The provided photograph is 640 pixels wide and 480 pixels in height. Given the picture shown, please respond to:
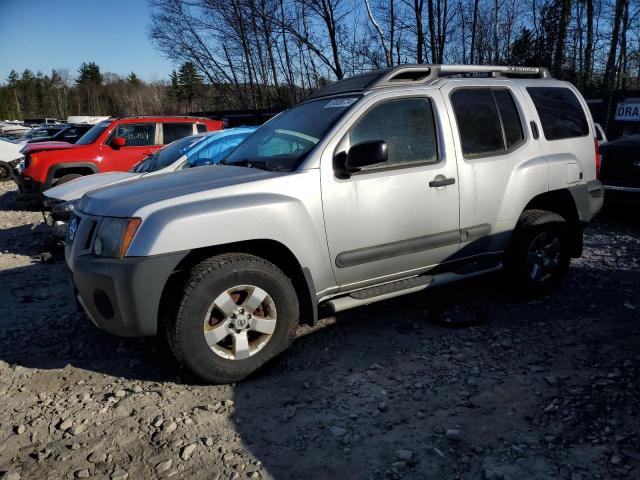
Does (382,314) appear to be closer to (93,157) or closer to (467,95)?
(467,95)

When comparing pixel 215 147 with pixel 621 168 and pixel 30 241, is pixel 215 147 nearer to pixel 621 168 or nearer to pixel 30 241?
pixel 30 241

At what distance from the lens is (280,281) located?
10.5ft

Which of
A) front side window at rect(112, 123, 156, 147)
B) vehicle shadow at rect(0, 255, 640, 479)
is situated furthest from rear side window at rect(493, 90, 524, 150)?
front side window at rect(112, 123, 156, 147)

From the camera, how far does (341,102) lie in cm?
371

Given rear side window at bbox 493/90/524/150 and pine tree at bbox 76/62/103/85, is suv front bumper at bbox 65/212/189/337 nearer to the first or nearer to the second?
rear side window at bbox 493/90/524/150

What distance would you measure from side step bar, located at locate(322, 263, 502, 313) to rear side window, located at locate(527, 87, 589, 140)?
5.00ft

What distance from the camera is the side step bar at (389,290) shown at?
3.44 meters

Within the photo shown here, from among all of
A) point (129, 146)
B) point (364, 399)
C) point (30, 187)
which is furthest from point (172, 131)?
point (364, 399)

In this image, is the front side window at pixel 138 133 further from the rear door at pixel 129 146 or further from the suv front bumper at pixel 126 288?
the suv front bumper at pixel 126 288

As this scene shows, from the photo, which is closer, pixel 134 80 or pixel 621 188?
pixel 621 188

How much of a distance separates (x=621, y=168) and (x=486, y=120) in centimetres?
444

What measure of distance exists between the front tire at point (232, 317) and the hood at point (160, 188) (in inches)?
18.8

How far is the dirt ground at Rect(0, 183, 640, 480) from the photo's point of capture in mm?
2441

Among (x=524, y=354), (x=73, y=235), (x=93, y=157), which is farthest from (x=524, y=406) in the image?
(x=93, y=157)
